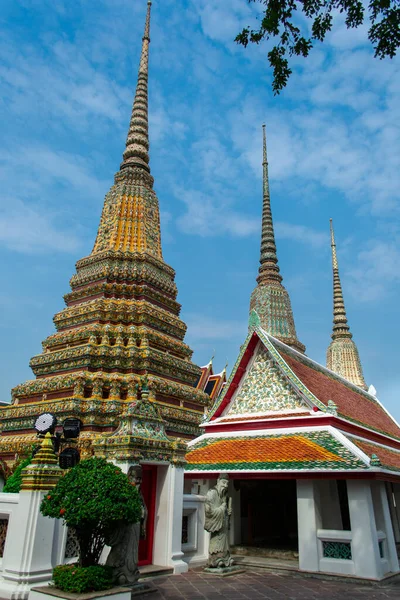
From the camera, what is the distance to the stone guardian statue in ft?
31.6

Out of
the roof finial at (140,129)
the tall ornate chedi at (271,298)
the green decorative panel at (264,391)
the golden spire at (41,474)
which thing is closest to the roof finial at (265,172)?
the tall ornate chedi at (271,298)

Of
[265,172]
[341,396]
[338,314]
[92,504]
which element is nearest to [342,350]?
[338,314]

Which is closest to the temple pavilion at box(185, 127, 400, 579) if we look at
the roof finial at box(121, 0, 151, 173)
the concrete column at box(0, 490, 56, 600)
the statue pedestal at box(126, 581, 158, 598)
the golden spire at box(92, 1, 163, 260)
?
the statue pedestal at box(126, 581, 158, 598)

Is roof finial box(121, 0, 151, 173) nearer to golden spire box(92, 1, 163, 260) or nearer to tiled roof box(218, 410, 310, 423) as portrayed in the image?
golden spire box(92, 1, 163, 260)

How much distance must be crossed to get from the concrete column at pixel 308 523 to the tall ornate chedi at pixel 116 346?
3924 millimetres

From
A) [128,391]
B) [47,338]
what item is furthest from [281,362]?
[47,338]

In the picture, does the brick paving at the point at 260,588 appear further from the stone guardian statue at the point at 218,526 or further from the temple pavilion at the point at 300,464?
the temple pavilion at the point at 300,464

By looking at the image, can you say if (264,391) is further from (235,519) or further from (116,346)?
(116,346)

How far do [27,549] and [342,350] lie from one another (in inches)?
1310

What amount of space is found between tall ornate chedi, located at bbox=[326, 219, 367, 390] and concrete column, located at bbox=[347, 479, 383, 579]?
25762 mm

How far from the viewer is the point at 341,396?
1580 cm

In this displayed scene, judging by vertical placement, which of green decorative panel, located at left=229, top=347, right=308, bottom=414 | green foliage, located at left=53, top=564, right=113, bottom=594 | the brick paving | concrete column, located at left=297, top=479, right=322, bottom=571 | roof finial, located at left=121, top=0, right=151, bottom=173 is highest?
roof finial, located at left=121, top=0, right=151, bottom=173

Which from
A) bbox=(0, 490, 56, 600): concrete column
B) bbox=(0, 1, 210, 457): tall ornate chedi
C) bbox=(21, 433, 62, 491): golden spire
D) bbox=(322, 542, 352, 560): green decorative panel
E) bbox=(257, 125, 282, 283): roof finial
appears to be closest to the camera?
bbox=(0, 490, 56, 600): concrete column

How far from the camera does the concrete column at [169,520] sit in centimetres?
899
